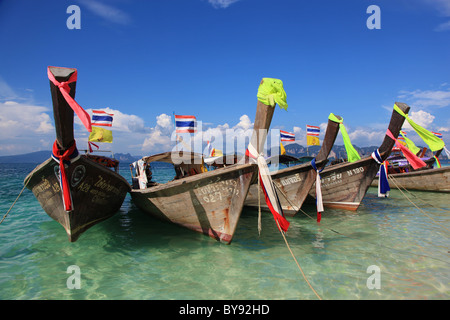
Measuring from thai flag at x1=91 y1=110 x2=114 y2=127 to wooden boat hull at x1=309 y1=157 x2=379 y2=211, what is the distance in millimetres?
9214

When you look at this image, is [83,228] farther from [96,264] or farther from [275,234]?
[275,234]

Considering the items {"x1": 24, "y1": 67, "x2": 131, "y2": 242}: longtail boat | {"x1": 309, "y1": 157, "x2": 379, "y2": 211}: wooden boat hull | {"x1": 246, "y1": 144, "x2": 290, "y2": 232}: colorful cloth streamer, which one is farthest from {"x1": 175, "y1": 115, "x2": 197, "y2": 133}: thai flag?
{"x1": 309, "y1": 157, "x2": 379, "y2": 211}: wooden boat hull

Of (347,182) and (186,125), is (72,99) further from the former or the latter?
(347,182)

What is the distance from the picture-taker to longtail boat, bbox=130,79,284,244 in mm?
5852

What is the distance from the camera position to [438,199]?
508 inches

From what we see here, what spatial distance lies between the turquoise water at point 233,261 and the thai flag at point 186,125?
11.0 ft

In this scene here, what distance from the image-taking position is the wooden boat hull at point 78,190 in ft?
18.1

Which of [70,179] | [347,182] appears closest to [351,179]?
[347,182]

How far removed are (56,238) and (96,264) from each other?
276cm

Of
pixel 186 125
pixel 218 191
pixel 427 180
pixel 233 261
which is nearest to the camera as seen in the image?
pixel 233 261

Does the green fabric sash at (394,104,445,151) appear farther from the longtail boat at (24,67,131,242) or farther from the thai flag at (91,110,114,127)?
the thai flag at (91,110,114,127)

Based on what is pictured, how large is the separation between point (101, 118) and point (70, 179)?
6.30m

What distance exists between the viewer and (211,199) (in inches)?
244
